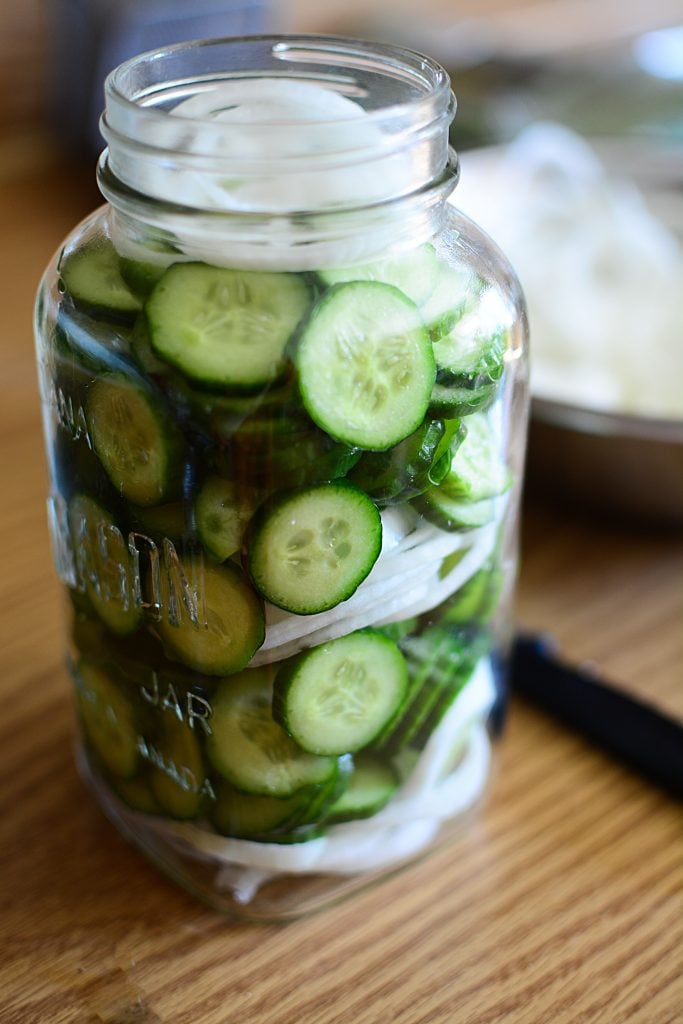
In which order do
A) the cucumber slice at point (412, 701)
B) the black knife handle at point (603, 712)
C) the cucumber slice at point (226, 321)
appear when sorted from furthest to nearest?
the black knife handle at point (603, 712), the cucumber slice at point (412, 701), the cucumber slice at point (226, 321)

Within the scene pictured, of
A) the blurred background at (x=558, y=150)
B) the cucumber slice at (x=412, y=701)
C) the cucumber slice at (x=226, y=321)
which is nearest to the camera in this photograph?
the cucumber slice at (x=226, y=321)

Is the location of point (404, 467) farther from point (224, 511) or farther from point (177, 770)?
point (177, 770)

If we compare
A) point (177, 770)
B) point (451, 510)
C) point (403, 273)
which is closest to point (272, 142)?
point (403, 273)

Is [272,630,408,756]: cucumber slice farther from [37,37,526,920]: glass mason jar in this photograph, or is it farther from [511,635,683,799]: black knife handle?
[511,635,683,799]: black knife handle

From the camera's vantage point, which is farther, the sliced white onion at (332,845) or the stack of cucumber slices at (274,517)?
the sliced white onion at (332,845)

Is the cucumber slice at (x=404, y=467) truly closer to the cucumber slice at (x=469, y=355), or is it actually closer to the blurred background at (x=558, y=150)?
the cucumber slice at (x=469, y=355)

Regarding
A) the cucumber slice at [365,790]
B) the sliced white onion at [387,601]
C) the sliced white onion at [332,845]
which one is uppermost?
the sliced white onion at [387,601]

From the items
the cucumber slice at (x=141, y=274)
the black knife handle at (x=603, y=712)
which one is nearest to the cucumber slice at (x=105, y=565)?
the cucumber slice at (x=141, y=274)
